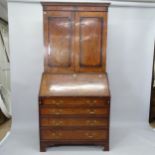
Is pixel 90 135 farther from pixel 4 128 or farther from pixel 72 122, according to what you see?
pixel 4 128

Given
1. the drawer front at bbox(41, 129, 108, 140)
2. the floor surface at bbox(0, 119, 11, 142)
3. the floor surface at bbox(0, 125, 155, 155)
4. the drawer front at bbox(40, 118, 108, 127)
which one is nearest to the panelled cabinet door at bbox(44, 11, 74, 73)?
the drawer front at bbox(40, 118, 108, 127)

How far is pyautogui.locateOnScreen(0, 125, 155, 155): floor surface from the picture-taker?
103 inches

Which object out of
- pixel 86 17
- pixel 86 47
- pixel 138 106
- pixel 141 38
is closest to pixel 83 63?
pixel 86 47

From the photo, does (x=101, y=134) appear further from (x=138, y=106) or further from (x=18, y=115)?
(x=18, y=115)

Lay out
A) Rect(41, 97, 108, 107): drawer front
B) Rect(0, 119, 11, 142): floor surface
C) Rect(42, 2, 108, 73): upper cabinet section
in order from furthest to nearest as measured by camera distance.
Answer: Rect(0, 119, 11, 142): floor surface < Rect(42, 2, 108, 73): upper cabinet section < Rect(41, 97, 108, 107): drawer front

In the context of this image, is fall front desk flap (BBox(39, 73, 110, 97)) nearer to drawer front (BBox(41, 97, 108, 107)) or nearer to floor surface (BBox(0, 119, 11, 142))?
drawer front (BBox(41, 97, 108, 107))

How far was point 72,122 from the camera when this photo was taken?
2584mm

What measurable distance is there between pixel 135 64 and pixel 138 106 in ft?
2.63

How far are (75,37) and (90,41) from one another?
8.9 inches


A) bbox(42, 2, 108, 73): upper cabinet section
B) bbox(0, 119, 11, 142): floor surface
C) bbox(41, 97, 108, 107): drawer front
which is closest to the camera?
bbox(41, 97, 108, 107): drawer front

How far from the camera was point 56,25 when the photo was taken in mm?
2689

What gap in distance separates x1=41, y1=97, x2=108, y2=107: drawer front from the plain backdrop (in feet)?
2.73

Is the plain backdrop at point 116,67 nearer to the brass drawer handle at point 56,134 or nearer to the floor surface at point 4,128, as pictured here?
the floor surface at point 4,128

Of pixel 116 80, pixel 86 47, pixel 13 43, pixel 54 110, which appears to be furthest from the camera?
pixel 116 80
